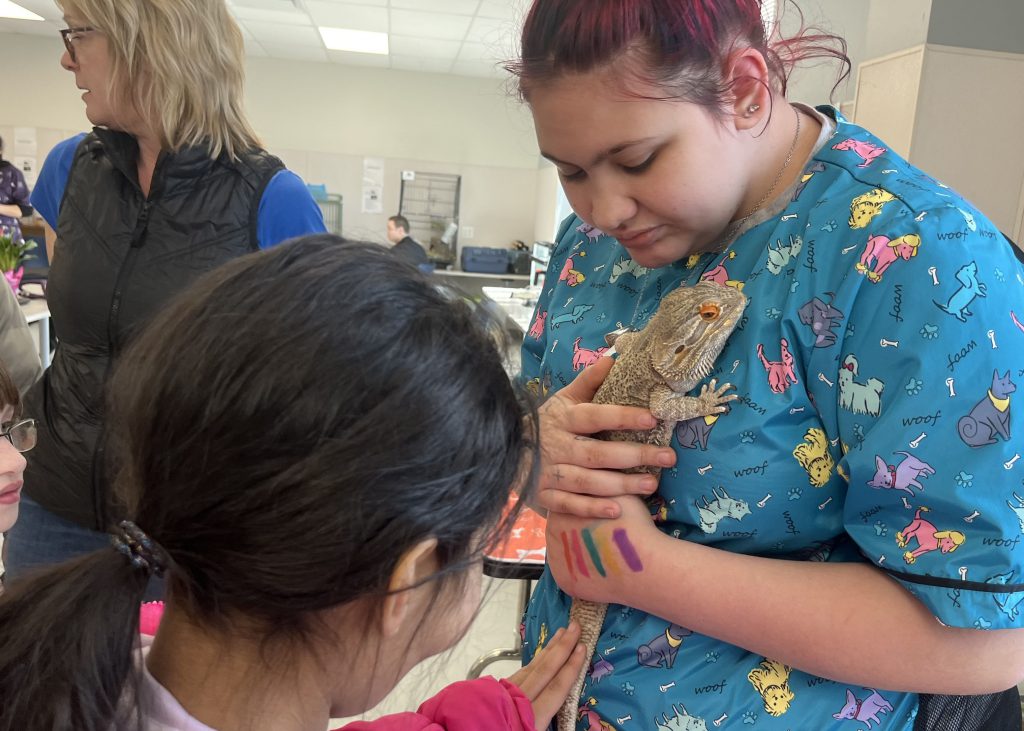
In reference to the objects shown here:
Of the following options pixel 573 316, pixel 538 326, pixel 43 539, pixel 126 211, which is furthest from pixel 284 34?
pixel 573 316

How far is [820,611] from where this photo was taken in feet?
2.65

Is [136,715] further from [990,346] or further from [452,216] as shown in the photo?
[452,216]

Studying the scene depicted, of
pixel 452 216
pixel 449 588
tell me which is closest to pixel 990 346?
pixel 449 588

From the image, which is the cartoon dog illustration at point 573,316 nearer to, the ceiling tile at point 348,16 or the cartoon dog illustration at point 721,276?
the cartoon dog illustration at point 721,276

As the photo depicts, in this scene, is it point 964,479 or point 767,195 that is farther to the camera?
point 767,195

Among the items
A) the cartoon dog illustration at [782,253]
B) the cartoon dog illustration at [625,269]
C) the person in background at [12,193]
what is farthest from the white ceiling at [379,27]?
the cartoon dog illustration at [782,253]

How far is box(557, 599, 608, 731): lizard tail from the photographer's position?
100cm

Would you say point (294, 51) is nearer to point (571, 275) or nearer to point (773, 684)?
point (571, 275)

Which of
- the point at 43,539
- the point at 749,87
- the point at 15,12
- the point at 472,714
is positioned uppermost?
the point at 15,12

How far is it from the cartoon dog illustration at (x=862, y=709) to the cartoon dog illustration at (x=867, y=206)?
1.80 feet

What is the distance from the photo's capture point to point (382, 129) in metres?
9.59

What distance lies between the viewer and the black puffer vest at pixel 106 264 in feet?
5.47

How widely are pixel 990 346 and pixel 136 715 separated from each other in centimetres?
92

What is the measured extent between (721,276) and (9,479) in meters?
1.70
